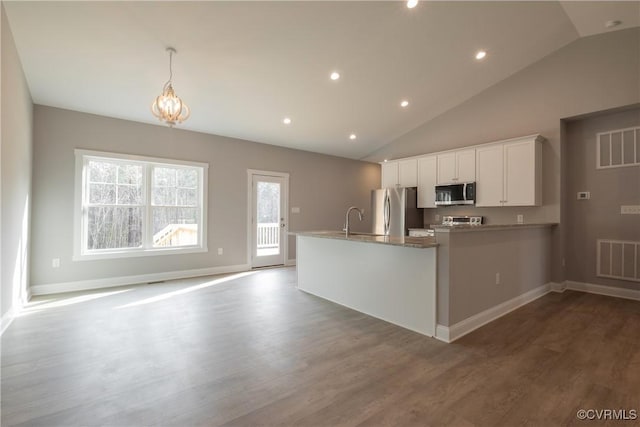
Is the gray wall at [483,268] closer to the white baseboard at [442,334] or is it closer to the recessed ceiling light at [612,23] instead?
the white baseboard at [442,334]

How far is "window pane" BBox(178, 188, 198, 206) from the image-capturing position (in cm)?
529

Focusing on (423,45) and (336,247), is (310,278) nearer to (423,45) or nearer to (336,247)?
(336,247)

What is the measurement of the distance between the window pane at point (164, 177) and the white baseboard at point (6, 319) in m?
2.51

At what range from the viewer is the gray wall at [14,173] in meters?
2.72

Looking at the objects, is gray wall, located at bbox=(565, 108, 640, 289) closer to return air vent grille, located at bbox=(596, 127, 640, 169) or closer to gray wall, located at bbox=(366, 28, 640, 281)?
return air vent grille, located at bbox=(596, 127, 640, 169)

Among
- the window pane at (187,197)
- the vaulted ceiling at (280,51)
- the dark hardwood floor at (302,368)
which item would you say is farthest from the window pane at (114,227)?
the vaulted ceiling at (280,51)

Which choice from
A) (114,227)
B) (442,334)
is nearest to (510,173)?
(442,334)

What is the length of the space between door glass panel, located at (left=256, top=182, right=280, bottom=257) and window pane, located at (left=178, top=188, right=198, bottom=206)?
1215mm

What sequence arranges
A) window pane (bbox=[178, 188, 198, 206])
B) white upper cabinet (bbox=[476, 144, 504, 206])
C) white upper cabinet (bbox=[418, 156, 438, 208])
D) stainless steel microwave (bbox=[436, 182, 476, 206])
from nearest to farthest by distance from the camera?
white upper cabinet (bbox=[476, 144, 504, 206])
stainless steel microwave (bbox=[436, 182, 476, 206])
window pane (bbox=[178, 188, 198, 206])
white upper cabinet (bbox=[418, 156, 438, 208])

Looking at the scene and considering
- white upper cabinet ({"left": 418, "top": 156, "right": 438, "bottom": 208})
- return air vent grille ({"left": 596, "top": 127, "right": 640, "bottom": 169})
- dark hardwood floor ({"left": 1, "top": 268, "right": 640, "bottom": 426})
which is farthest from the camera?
white upper cabinet ({"left": 418, "top": 156, "right": 438, "bottom": 208})

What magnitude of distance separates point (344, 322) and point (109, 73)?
4.03 metres

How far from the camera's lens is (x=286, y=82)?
13.6 feet

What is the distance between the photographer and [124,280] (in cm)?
471

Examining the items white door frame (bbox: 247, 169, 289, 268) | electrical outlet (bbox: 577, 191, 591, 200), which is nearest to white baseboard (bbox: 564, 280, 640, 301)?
electrical outlet (bbox: 577, 191, 591, 200)
